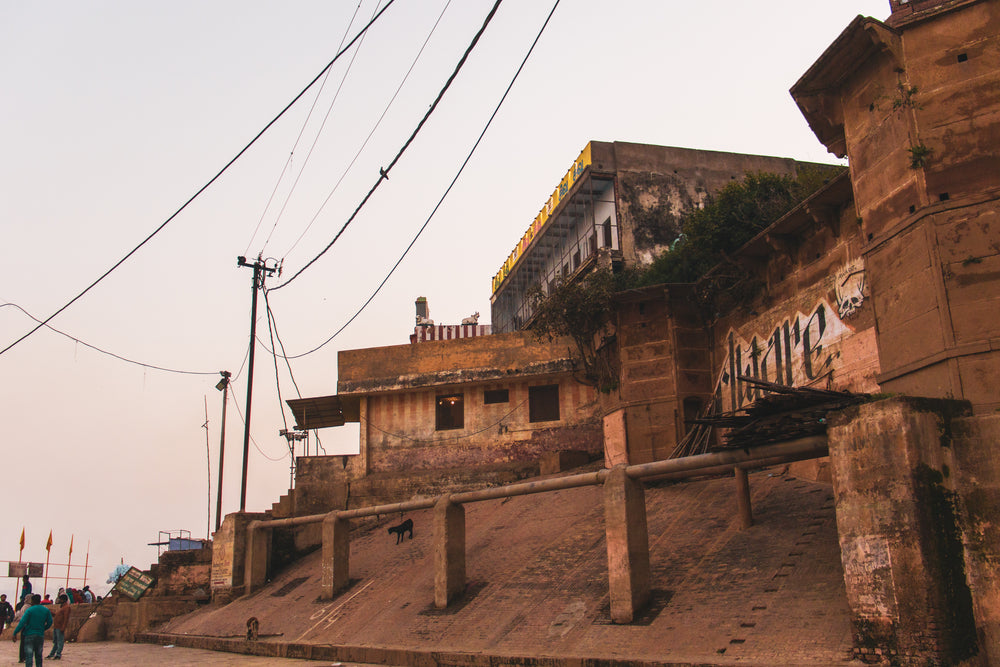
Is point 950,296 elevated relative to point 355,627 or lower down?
elevated

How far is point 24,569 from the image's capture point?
39.3 meters

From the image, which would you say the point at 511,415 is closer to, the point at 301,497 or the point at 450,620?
the point at 301,497

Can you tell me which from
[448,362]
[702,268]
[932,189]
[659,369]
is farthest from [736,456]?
[448,362]

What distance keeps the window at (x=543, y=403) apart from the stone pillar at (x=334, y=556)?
31.6 feet

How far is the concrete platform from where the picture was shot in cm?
1106

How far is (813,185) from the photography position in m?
21.6

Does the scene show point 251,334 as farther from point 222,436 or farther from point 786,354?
point 786,354

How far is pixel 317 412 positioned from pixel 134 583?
357 inches

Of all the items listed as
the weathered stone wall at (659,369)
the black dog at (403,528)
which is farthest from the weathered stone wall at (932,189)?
the black dog at (403,528)

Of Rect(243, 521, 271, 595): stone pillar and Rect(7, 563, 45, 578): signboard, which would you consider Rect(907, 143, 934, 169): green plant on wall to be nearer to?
Rect(243, 521, 271, 595): stone pillar

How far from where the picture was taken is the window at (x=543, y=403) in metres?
28.9

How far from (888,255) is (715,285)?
9214 millimetres

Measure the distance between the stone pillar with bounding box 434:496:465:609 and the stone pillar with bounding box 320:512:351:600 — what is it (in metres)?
4.48

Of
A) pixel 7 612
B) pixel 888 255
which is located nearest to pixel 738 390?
pixel 888 255
